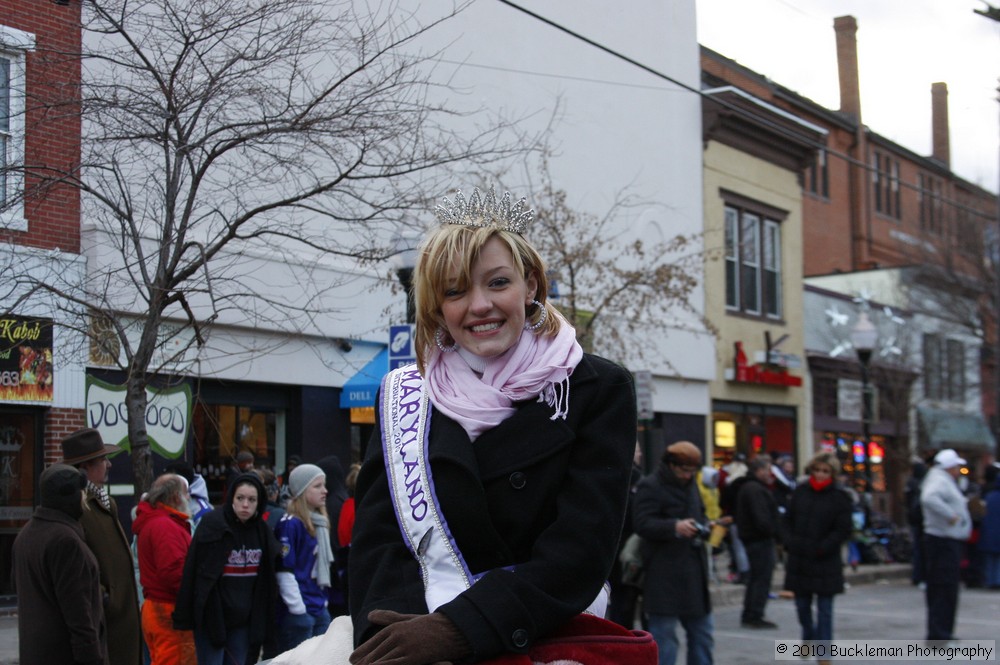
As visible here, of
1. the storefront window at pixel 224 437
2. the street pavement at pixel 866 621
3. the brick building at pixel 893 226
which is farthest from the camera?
the brick building at pixel 893 226

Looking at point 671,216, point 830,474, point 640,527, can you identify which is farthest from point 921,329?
point 640,527

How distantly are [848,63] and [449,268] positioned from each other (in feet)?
121

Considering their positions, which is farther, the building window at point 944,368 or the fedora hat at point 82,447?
the building window at point 944,368

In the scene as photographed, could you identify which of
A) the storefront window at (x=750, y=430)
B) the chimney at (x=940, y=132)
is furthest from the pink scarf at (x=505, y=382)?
the chimney at (x=940, y=132)

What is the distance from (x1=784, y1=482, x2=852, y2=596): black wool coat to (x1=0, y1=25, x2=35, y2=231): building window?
6912mm

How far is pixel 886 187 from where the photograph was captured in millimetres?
36406

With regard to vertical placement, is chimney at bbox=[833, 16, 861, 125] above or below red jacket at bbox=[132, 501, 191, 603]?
above

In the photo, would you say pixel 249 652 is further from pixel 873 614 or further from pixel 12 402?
pixel 873 614

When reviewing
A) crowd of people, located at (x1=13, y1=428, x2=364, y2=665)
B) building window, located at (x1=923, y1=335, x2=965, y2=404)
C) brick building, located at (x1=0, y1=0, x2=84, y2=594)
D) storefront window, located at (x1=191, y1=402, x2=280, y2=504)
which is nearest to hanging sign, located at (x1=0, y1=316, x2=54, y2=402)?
brick building, located at (x1=0, y1=0, x2=84, y2=594)

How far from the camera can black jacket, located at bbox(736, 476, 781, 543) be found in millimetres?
13883

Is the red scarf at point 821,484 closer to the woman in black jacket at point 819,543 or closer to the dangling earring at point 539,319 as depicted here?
the woman in black jacket at point 819,543

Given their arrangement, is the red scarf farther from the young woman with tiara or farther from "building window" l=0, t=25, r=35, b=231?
the young woman with tiara

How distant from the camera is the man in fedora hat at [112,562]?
274 inches

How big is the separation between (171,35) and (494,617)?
8.04 m
